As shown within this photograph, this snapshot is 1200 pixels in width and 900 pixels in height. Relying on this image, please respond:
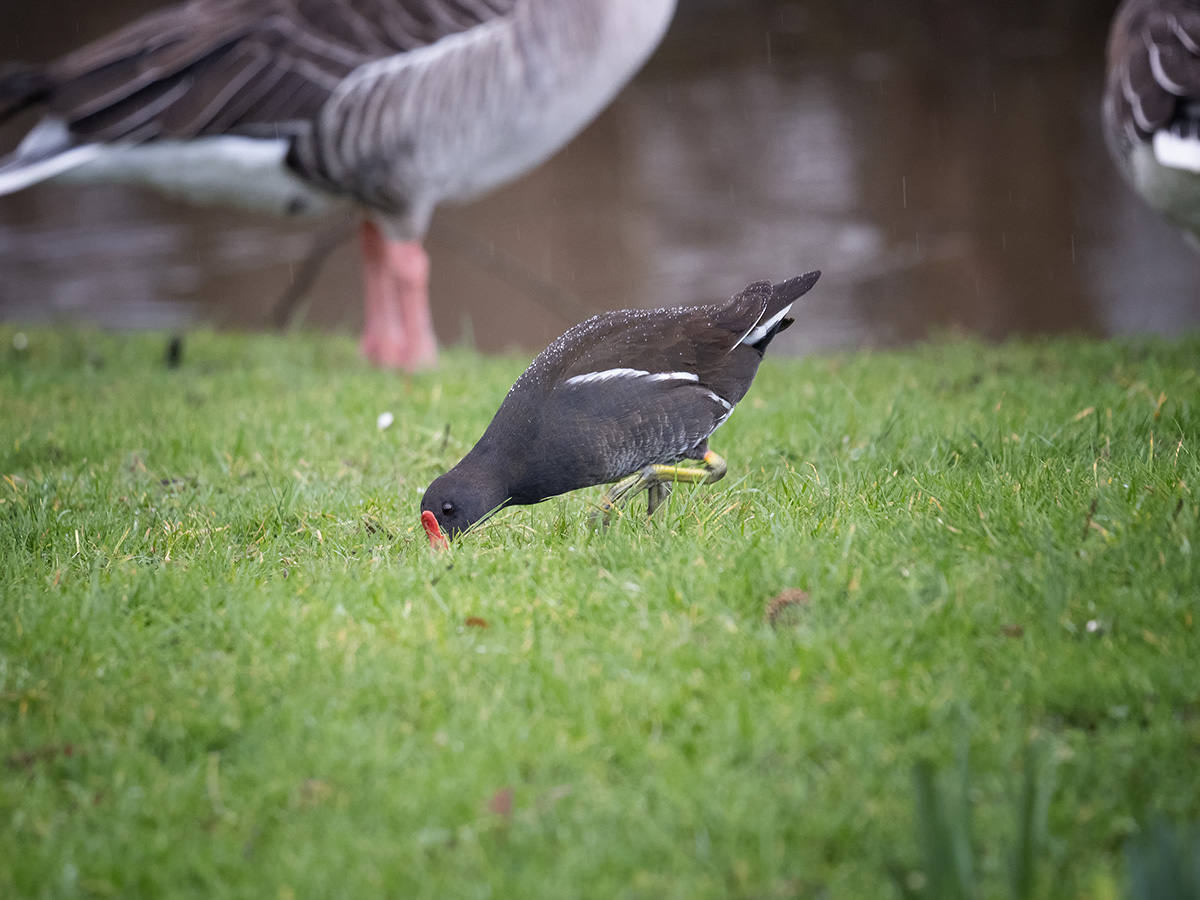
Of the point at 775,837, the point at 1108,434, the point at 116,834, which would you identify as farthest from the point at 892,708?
the point at 1108,434

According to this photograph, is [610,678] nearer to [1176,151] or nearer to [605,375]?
[605,375]

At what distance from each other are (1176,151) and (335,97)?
4.60m

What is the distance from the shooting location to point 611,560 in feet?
11.6

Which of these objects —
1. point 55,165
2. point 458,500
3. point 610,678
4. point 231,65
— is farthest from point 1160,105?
point 55,165

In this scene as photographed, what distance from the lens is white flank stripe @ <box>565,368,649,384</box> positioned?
13.1 feet

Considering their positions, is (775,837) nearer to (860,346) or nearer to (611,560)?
(611,560)

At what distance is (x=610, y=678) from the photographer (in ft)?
9.68

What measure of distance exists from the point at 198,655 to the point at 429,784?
93 centimetres

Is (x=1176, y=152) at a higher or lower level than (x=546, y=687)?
higher

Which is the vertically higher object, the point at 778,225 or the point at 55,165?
the point at 55,165

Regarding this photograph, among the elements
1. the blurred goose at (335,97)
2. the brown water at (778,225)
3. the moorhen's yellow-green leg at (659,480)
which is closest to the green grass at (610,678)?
the moorhen's yellow-green leg at (659,480)

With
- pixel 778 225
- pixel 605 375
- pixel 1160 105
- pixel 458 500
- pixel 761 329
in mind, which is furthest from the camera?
pixel 778 225

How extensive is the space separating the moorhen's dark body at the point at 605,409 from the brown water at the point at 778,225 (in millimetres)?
4102

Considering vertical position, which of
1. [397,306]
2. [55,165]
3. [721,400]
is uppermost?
[55,165]
